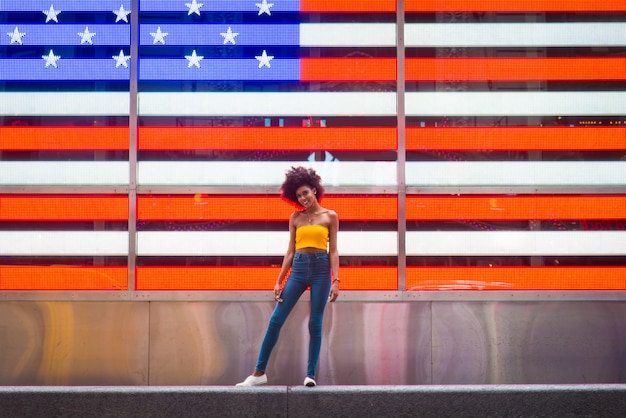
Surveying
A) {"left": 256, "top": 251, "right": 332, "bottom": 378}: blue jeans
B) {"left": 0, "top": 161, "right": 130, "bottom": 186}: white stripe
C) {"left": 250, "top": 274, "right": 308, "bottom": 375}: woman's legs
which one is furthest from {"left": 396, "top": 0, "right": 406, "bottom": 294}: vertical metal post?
{"left": 0, "top": 161, "right": 130, "bottom": 186}: white stripe

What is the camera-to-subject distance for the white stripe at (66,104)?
28.6ft

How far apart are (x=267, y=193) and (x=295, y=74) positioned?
1.46 metres

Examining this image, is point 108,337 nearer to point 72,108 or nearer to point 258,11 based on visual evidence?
point 72,108

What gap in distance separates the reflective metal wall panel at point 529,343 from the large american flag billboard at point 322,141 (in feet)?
1.04

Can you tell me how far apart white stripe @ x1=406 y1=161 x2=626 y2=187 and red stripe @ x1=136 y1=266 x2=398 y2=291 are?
1.17 meters

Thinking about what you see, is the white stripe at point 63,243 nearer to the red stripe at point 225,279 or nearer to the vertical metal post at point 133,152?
the vertical metal post at point 133,152

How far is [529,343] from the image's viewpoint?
8531 millimetres

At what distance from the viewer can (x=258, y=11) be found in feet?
28.9

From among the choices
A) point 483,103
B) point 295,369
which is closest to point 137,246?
point 295,369

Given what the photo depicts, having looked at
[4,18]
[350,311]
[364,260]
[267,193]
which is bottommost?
[350,311]

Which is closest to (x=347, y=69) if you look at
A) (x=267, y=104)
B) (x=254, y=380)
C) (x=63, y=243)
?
(x=267, y=104)

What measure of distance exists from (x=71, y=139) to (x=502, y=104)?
16.9ft

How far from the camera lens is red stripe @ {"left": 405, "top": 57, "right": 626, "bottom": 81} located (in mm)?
8711

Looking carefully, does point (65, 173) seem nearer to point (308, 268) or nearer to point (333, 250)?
point (308, 268)
